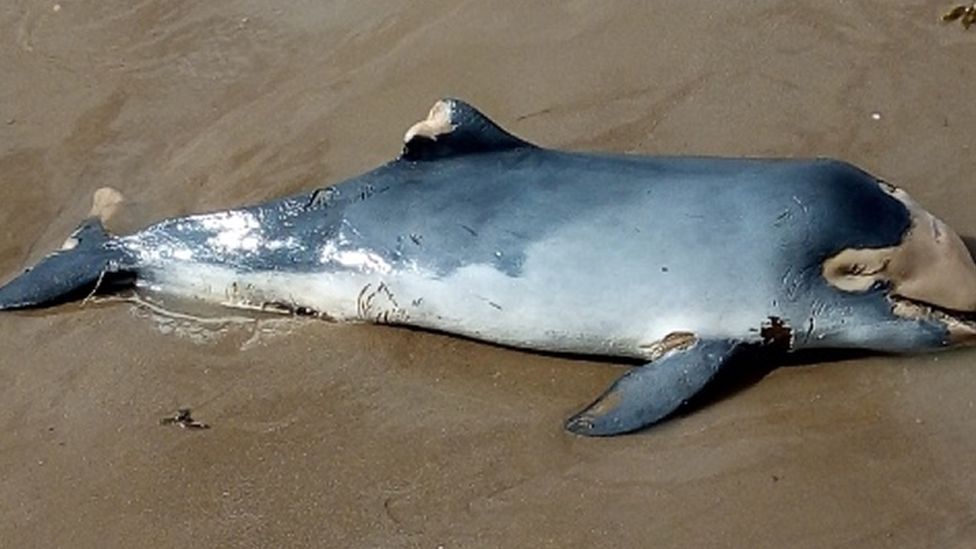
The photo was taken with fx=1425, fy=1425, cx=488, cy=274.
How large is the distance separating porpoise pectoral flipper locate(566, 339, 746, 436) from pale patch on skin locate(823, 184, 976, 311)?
513 millimetres

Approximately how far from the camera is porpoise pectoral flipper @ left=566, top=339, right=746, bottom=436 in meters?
5.41

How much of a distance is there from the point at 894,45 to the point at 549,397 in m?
2.82

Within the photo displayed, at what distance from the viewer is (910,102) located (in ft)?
22.4

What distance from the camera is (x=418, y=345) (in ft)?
19.7

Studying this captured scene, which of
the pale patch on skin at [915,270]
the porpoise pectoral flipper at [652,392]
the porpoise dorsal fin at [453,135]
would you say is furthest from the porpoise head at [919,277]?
the porpoise dorsal fin at [453,135]

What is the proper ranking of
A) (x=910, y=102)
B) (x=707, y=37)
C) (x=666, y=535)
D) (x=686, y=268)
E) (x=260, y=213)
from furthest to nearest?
(x=707, y=37)
(x=910, y=102)
(x=260, y=213)
(x=686, y=268)
(x=666, y=535)

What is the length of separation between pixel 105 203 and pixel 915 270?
147 inches

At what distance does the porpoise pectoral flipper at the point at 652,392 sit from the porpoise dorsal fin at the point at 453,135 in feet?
3.91

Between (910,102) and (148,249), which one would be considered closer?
(148,249)

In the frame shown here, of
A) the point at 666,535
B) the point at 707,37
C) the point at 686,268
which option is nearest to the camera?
the point at 666,535

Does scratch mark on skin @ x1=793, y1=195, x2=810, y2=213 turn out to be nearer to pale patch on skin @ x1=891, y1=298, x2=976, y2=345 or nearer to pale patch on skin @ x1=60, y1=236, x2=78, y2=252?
pale patch on skin @ x1=891, y1=298, x2=976, y2=345

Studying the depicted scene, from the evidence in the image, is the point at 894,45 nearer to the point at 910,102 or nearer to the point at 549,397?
the point at 910,102

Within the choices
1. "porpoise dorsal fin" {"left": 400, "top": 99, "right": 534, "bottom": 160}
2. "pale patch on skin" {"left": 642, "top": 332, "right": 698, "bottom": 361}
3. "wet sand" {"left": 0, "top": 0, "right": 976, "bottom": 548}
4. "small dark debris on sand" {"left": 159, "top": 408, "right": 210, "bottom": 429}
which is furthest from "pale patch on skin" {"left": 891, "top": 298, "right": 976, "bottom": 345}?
"small dark debris on sand" {"left": 159, "top": 408, "right": 210, "bottom": 429}

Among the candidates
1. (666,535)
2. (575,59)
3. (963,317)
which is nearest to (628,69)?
(575,59)
